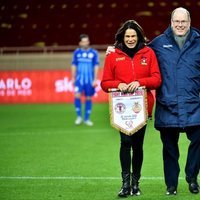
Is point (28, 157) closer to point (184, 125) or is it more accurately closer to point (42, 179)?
point (42, 179)

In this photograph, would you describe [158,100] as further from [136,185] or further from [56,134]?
[56,134]

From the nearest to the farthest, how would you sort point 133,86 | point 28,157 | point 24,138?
point 133,86
point 28,157
point 24,138

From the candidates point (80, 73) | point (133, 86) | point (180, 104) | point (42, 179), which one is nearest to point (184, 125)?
point (180, 104)

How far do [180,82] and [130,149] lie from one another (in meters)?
0.92

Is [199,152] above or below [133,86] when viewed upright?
below

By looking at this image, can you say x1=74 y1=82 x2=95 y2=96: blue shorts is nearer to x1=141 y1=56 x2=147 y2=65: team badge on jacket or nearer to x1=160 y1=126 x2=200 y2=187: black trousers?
x1=160 y1=126 x2=200 y2=187: black trousers

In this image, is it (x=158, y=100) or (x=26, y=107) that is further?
(x=26, y=107)

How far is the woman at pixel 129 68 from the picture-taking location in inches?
310

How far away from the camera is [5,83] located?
25.8 metres

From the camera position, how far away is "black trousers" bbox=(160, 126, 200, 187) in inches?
321

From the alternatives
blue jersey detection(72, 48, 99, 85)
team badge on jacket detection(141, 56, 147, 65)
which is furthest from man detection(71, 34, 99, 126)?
team badge on jacket detection(141, 56, 147, 65)

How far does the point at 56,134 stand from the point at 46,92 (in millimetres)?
10329

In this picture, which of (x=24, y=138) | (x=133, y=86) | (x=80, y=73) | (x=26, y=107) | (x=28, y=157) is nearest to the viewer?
(x=133, y=86)

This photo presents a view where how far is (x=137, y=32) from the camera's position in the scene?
26.0 ft
